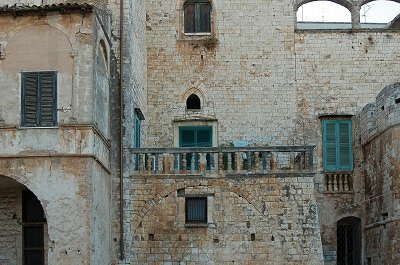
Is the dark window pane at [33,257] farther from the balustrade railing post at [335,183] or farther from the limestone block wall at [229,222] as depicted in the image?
the balustrade railing post at [335,183]

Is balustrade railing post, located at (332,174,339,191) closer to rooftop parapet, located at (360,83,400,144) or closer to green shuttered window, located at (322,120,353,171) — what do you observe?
green shuttered window, located at (322,120,353,171)

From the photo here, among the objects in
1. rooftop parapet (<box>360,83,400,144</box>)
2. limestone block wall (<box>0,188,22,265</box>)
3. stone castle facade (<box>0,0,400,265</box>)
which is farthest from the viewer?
rooftop parapet (<box>360,83,400,144</box>)

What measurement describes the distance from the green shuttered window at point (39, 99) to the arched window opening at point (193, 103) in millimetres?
6759

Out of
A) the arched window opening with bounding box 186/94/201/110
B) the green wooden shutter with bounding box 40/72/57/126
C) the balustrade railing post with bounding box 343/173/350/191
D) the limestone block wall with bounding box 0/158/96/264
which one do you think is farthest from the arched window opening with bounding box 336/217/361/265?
the green wooden shutter with bounding box 40/72/57/126

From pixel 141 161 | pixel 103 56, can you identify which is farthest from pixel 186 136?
pixel 103 56

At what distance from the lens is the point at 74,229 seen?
16922mm

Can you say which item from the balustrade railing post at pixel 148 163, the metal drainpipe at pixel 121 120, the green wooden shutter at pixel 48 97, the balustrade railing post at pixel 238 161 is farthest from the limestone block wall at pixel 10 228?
the balustrade railing post at pixel 238 161

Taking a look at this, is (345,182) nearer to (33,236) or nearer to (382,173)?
(382,173)

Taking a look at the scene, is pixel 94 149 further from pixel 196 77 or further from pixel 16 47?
pixel 196 77

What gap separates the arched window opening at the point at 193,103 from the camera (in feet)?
77.3

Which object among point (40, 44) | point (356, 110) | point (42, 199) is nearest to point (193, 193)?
point (42, 199)

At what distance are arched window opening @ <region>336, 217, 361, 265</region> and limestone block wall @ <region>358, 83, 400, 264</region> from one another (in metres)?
0.81

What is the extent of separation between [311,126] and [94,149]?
338 inches

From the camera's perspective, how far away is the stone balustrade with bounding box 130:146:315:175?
19.6m
